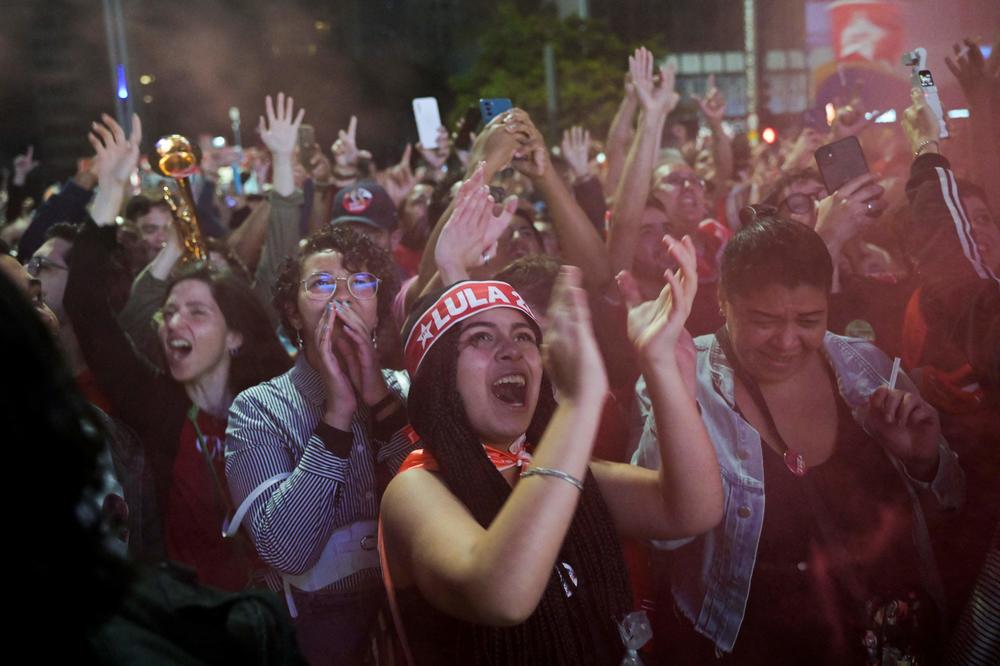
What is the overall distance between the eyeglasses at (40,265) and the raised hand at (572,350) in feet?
9.80

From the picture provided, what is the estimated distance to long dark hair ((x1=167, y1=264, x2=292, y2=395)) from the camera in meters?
3.44

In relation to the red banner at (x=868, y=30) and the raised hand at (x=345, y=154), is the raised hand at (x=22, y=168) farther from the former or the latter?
the red banner at (x=868, y=30)

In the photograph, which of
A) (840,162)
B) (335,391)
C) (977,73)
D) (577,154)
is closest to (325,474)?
(335,391)

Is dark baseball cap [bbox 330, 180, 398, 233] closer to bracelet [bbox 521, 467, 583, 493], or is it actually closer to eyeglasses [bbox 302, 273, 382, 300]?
eyeglasses [bbox 302, 273, 382, 300]

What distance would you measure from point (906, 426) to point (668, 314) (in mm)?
923

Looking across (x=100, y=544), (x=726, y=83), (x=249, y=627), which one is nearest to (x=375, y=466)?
(x=249, y=627)

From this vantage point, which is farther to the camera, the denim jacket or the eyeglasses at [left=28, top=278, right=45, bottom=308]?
the eyeglasses at [left=28, top=278, right=45, bottom=308]

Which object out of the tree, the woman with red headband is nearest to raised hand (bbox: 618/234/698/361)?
the woman with red headband

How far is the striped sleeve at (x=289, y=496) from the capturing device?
2.41 meters

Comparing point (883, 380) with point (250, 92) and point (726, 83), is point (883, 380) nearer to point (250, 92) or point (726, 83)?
point (250, 92)

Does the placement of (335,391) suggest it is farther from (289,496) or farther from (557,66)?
(557,66)

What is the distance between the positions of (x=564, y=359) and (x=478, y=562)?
0.38m

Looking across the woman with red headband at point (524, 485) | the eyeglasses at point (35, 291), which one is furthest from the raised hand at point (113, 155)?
the woman with red headband at point (524, 485)

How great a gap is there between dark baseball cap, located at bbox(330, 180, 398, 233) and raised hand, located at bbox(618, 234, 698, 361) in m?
3.02
